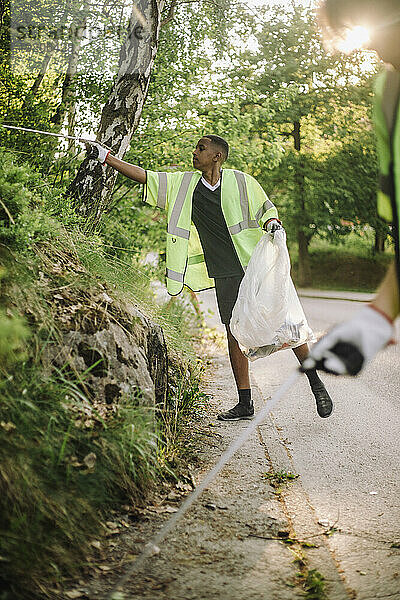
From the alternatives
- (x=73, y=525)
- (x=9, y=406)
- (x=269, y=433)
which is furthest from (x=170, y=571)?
(x=269, y=433)

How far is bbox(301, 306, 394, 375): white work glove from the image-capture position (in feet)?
5.75

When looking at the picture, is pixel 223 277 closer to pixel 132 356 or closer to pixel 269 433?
pixel 269 433

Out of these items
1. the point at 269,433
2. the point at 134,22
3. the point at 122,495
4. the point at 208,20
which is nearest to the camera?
the point at 122,495

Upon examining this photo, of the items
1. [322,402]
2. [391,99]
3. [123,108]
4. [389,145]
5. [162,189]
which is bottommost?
[322,402]

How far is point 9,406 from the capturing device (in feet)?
8.73

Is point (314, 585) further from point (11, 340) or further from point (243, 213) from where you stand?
point (243, 213)

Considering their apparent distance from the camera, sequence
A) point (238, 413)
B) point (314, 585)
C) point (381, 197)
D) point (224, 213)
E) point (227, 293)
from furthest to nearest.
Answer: point (227, 293) < point (224, 213) < point (238, 413) < point (314, 585) < point (381, 197)

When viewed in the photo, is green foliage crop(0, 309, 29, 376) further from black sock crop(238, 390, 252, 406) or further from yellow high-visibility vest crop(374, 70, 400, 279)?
black sock crop(238, 390, 252, 406)

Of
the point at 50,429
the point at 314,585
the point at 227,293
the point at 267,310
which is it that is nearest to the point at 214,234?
the point at 227,293

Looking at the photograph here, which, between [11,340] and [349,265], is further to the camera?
[349,265]

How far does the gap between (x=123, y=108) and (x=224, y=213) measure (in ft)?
5.41

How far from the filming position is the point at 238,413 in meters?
5.14

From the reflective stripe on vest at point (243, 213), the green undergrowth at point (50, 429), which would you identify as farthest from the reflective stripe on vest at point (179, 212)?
the green undergrowth at point (50, 429)

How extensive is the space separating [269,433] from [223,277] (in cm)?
135
